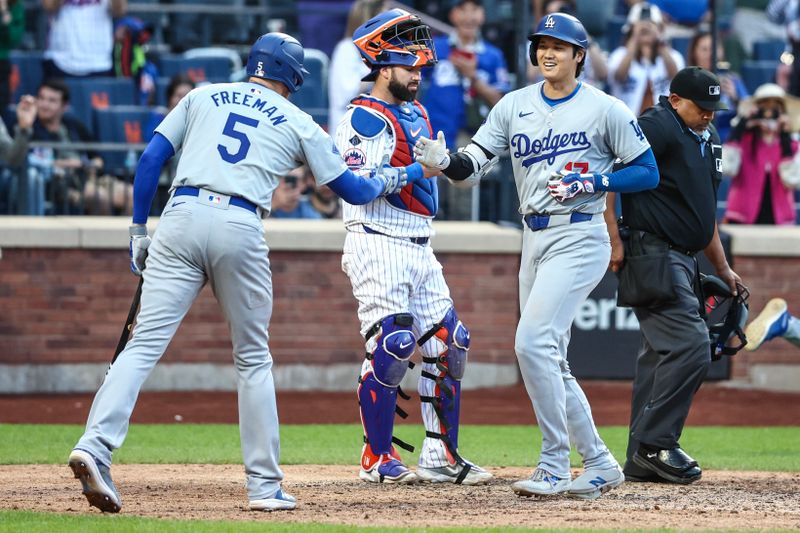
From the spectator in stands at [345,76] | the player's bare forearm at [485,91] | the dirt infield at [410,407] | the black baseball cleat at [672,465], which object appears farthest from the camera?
the player's bare forearm at [485,91]

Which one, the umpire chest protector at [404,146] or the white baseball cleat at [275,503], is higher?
the umpire chest protector at [404,146]

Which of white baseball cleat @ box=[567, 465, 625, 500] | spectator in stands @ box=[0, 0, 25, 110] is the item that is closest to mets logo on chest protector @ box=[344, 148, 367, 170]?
white baseball cleat @ box=[567, 465, 625, 500]

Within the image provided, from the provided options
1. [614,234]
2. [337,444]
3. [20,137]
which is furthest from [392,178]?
[20,137]

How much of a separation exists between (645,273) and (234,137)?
7.98 ft

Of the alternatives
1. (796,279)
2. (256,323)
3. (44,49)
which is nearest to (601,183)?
(256,323)

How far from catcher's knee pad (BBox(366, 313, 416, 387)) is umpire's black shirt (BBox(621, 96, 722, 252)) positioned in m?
1.39

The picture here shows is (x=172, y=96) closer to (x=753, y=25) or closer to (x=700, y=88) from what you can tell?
(x=700, y=88)

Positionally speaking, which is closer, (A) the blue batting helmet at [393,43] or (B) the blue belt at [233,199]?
(B) the blue belt at [233,199]

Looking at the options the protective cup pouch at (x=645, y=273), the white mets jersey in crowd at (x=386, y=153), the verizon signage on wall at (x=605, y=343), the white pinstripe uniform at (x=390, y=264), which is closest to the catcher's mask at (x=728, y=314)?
the protective cup pouch at (x=645, y=273)

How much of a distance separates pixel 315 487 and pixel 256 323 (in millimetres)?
1356

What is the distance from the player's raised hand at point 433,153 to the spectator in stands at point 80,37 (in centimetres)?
820

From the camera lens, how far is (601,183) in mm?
6555

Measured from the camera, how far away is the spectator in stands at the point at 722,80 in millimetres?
13438

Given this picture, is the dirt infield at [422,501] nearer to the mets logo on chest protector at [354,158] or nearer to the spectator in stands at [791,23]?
the mets logo on chest protector at [354,158]
